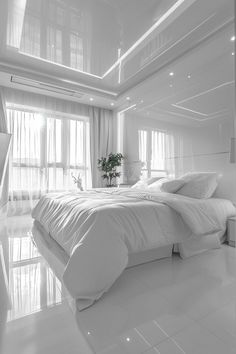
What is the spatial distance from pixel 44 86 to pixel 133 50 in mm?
2019

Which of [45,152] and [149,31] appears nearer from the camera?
[149,31]

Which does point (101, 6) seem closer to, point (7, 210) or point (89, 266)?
point (89, 266)

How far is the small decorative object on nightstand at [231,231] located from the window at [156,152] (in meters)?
1.39

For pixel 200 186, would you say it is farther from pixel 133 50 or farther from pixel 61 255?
pixel 133 50

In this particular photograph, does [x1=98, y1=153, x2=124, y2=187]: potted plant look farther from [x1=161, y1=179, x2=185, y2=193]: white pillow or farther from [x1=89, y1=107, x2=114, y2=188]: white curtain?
[x1=161, y1=179, x2=185, y2=193]: white pillow

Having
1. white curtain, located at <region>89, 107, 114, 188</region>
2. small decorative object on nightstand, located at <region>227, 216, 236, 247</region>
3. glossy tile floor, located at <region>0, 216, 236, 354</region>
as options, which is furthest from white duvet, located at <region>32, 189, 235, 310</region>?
white curtain, located at <region>89, 107, 114, 188</region>

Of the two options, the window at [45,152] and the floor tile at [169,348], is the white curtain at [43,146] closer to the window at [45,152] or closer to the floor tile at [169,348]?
the window at [45,152]

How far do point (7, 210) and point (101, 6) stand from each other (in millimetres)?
3995

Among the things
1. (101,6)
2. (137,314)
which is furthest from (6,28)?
(137,314)

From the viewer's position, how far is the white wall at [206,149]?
9.72 ft

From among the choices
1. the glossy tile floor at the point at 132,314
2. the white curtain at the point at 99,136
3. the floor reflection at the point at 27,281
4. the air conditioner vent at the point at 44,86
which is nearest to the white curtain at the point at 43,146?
the white curtain at the point at 99,136

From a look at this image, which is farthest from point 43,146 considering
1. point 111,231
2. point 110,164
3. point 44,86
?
point 111,231

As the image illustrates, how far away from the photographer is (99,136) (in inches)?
218

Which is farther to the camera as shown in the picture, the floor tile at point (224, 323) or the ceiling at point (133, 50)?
the ceiling at point (133, 50)
